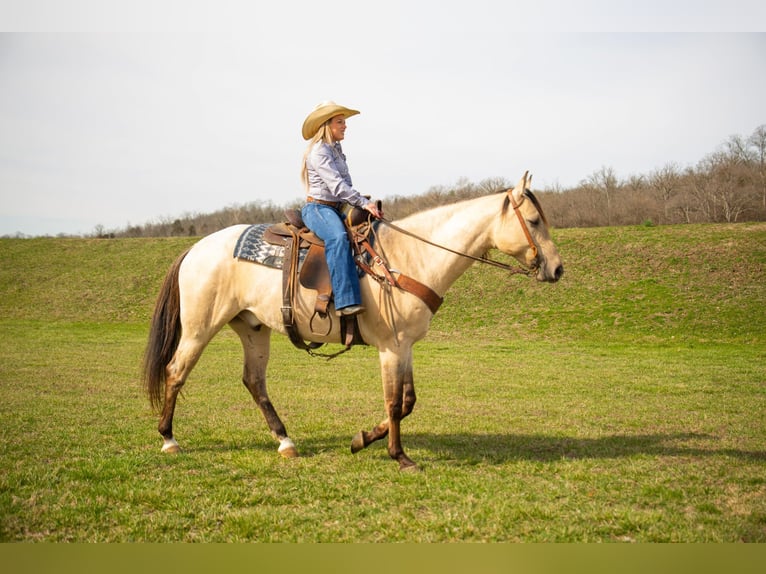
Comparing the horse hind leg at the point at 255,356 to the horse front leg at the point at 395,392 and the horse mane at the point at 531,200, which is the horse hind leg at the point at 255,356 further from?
the horse mane at the point at 531,200

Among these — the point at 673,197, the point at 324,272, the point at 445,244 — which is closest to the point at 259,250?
the point at 324,272

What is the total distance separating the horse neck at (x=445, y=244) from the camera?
6.31m

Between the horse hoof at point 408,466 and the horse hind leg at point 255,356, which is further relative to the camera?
the horse hind leg at point 255,356

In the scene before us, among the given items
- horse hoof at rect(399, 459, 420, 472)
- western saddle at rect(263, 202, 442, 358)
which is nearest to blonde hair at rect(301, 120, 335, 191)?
western saddle at rect(263, 202, 442, 358)

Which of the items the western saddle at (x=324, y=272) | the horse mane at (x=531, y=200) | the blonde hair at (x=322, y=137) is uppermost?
the blonde hair at (x=322, y=137)

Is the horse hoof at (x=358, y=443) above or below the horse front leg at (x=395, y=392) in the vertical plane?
below

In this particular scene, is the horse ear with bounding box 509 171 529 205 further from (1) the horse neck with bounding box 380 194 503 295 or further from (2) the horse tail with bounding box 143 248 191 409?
(2) the horse tail with bounding box 143 248 191 409

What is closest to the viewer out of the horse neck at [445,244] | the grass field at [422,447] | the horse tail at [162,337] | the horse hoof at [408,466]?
the grass field at [422,447]

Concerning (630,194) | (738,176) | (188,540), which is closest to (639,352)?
(188,540)

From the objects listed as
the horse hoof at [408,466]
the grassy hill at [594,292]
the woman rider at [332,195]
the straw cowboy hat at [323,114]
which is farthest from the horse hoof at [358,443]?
the grassy hill at [594,292]

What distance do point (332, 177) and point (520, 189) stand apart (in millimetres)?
2071

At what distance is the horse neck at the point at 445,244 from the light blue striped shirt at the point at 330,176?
0.65 m

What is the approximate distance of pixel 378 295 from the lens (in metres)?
6.18

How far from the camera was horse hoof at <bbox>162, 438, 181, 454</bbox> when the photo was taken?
21.9 ft
